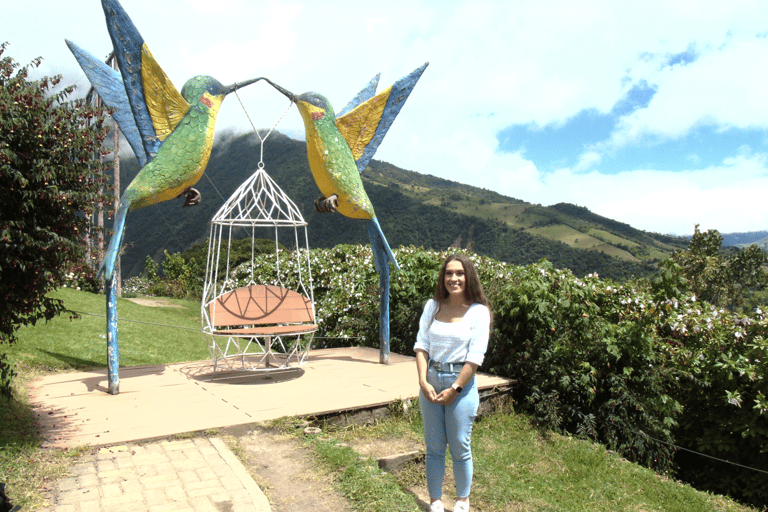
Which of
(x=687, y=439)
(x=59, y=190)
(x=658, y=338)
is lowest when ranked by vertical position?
(x=687, y=439)

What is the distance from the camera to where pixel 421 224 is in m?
45.1

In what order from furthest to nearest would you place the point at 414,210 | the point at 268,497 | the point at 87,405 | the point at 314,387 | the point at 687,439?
1. the point at 414,210
2. the point at 314,387
3. the point at 687,439
4. the point at 87,405
5. the point at 268,497

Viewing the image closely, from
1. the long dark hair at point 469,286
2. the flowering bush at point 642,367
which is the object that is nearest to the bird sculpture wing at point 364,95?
the flowering bush at point 642,367

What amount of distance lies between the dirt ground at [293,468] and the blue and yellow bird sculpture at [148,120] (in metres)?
1.76

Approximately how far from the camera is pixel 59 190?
3.15 m

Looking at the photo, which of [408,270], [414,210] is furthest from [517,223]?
[408,270]

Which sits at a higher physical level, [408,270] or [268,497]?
[408,270]

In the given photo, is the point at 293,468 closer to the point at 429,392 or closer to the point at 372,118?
Result: the point at 429,392

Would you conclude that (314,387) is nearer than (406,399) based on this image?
No

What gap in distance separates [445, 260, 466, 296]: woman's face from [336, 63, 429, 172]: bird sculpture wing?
3466 mm

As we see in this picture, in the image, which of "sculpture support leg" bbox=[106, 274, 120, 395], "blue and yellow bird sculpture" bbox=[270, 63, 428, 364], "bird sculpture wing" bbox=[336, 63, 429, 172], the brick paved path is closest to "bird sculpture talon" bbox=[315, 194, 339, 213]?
"blue and yellow bird sculpture" bbox=[270, 63, 428, 364]

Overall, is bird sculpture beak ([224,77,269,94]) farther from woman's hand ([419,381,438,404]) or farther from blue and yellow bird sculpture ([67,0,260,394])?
woman's hand ([419,381,438,404])

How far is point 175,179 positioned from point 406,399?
3000mm

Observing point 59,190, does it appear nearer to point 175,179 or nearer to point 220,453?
point 175,179
